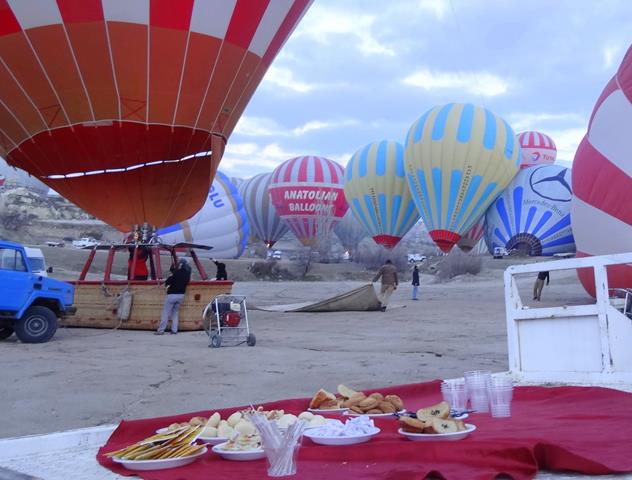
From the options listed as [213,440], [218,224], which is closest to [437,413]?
[213,440]

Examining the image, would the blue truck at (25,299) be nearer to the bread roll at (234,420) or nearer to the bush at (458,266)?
the bread roll at (234,420)

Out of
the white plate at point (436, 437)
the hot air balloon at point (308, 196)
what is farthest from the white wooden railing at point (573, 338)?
the hot air balloon at point (308, 196)

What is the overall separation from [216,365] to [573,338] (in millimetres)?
4336

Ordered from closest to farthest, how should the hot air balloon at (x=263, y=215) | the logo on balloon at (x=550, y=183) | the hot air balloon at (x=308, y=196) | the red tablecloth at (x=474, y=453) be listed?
the red tablecloth at (x=474, y=453), the logo on balloon at (x=550, y=183), the hot air balloon at (x=308, y=196), the hot air balloon at (x=263, y=215)

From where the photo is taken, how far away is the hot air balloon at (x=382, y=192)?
3161 centimetres

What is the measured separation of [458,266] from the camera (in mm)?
32500

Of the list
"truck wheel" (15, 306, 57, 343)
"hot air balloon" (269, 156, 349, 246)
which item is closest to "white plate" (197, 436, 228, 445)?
"truck wheel" (15, 306, 57, 343)

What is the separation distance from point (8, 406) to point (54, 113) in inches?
265

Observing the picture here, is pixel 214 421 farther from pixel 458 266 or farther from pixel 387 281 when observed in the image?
pixel 458 266

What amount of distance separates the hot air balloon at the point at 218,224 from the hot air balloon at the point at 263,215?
503 inches

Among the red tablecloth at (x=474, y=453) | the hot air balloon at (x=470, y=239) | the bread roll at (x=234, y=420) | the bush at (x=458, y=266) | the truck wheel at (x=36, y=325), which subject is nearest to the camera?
the red tablecloth at (x=474, y=453)

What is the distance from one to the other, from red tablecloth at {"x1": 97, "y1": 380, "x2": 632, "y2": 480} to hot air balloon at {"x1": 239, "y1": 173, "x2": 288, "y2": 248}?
143ft

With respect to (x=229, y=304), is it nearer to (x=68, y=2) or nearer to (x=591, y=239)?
(x=68, y=2)

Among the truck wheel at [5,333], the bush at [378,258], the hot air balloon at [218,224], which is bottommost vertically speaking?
the truck wheel at [5,333]
